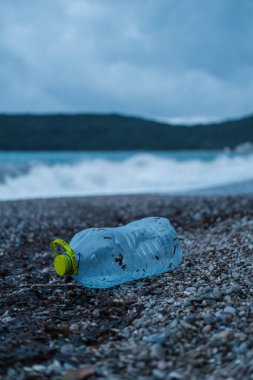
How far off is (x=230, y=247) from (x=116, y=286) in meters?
1.61

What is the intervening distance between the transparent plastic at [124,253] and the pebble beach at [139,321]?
11 centimetres

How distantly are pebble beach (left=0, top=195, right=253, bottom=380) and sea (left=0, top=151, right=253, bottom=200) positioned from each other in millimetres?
11022

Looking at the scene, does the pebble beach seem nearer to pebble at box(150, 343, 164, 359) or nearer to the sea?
pebble at box(150, 343, 164, 359)

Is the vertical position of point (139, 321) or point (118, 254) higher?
point (118, 254)

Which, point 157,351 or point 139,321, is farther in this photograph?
point 139,321

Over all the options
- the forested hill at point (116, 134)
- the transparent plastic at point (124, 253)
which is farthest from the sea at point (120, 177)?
the forested hill at point (116, 134)

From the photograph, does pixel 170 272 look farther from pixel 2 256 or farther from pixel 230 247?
pixel 2 256

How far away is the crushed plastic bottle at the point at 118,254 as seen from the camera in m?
3.79

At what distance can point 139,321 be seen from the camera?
121 inches

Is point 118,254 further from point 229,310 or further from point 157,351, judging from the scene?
point 157,351

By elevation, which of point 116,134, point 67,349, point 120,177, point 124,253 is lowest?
point 67,349

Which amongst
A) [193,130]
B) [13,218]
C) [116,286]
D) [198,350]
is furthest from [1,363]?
[193,130]

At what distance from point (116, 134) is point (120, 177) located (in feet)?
115

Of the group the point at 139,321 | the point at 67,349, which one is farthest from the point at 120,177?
the point at 67,349
